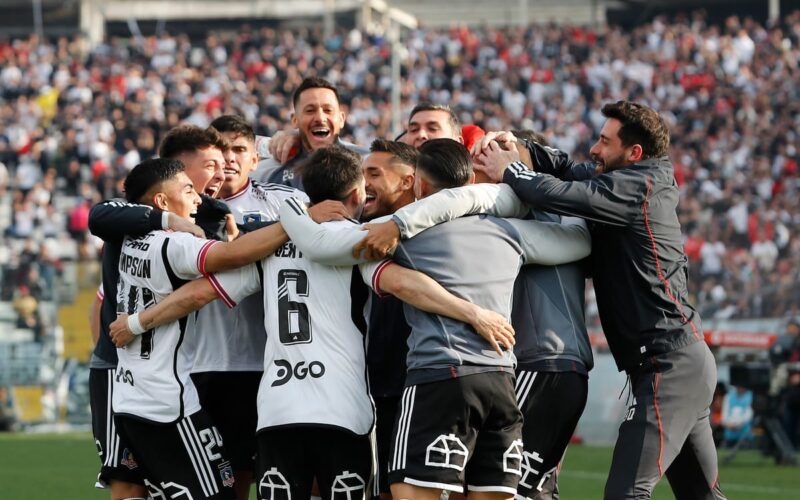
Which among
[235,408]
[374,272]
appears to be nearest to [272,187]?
[235,408]

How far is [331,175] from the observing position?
20.3 feet

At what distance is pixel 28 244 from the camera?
26.7m

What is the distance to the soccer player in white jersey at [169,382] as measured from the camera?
618cm

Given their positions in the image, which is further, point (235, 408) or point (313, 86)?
point (313, 86)

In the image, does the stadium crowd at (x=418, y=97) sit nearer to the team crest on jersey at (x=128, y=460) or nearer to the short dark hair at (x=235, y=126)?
the short dark hair at (x=235, y=126)

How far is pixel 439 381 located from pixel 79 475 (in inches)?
364

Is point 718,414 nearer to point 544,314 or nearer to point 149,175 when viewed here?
point 544,314

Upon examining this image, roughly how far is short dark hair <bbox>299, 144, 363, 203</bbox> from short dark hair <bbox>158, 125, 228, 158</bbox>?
1.13m

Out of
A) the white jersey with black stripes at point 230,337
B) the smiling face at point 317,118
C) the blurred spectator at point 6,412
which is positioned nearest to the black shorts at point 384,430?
the white jersey with black stripes at point 230,337

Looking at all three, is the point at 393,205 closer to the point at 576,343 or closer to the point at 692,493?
the point at 576,343

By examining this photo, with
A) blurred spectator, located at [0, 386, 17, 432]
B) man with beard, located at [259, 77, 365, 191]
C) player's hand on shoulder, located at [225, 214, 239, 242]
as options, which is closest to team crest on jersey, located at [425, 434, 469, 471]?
player's hand on shoulder, located at [225, 214, 239, 242]

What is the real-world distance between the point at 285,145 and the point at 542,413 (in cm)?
293

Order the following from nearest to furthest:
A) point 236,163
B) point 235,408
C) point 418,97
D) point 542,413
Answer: point 542,413
point 235,408
point 236,163
point 418,97

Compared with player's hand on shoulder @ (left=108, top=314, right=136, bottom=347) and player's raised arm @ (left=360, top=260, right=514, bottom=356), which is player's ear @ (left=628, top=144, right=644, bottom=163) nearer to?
player's raised arm @ (left=360, top=260, right=514, bottom=356)
